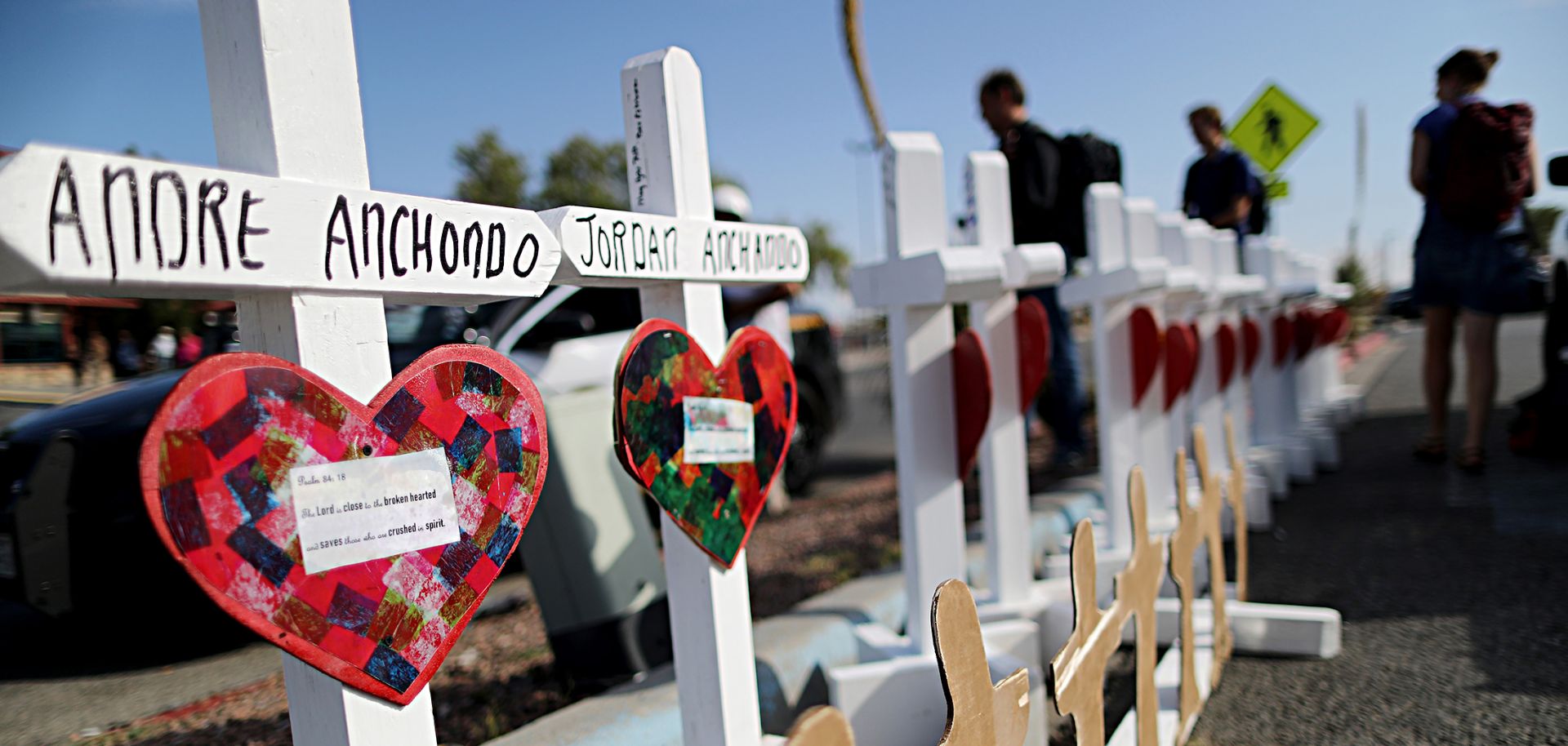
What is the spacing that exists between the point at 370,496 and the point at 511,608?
2357mm

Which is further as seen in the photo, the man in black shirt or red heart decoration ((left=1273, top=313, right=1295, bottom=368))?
red heart decoration ((left=1273, top=313, right=1295, bottom=368))

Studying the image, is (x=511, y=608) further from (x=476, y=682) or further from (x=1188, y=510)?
(x=1188, y=510)

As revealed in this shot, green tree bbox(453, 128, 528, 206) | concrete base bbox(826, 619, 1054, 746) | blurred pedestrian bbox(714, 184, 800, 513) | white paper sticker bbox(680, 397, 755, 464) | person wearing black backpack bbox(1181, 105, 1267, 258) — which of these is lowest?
concrete base bbox(826, 619, 1054, 746)

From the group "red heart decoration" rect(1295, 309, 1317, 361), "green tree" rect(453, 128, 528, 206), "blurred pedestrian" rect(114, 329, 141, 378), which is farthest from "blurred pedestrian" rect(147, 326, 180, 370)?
"green tree" rect(453, 128, 528, 206)

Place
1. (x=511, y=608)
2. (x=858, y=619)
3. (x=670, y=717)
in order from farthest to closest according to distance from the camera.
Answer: (x=511, y=608) < (x=858, y=619) < (x=670, y=717)

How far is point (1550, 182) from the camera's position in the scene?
10.5ft

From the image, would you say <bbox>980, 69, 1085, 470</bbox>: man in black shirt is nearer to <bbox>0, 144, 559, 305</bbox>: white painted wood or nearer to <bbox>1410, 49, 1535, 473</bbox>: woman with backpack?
<bbox>1410, 49, 1535, 473</bbox>: woman with backpack

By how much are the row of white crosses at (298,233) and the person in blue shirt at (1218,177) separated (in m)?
4.68

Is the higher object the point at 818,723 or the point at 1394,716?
the point at 818,723

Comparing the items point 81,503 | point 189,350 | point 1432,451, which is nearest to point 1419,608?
point 1432,451

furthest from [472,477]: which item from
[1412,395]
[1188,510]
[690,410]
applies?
[1412,395]

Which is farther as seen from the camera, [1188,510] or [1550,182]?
[1550,182]

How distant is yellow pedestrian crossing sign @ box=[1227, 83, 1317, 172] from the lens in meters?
7.50

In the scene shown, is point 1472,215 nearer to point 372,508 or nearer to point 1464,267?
point 1464,267
